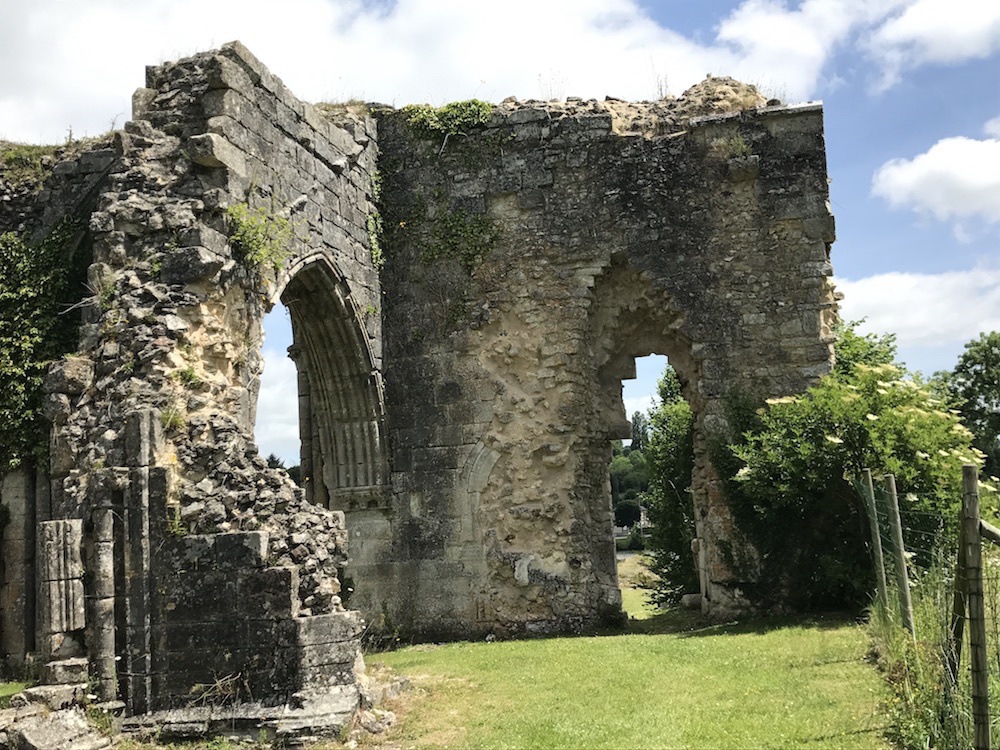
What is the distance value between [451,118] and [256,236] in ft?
13.6

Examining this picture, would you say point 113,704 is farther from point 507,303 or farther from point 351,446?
point 507,303

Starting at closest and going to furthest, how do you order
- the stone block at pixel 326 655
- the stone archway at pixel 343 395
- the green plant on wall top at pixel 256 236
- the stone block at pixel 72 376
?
1. the stone block at pixel 326 655
2. the stone block at pixel 72 376
3. the green plant on wall top at pixel 256 236
4. the stone archway at pixel 343 395

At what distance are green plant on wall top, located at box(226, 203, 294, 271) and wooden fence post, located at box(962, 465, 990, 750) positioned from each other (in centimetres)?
626

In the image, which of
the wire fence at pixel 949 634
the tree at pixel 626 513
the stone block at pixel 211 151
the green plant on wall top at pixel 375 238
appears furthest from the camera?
the tree at pixel 626 513

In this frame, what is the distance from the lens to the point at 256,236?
8648mm

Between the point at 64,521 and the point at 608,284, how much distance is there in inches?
265

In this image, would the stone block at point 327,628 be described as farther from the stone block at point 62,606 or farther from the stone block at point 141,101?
the stone block at point 141,101

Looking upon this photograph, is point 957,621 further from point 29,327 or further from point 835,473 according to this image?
point 29,327

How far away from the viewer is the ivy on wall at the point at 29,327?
331 inches

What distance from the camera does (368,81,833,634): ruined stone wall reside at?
1108 centimetres

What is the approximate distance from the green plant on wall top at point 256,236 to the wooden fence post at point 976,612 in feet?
20.5

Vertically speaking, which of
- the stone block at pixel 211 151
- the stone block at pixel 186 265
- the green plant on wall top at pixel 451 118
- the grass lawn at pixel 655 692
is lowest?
the grass lawn at pixel 655 692

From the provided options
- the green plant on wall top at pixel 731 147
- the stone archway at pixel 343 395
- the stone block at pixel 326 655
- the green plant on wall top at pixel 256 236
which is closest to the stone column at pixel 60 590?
the stone block at pixel 326 655

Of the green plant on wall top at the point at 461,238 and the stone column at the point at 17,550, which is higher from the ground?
the green plant on wall top at the point at 461,238
